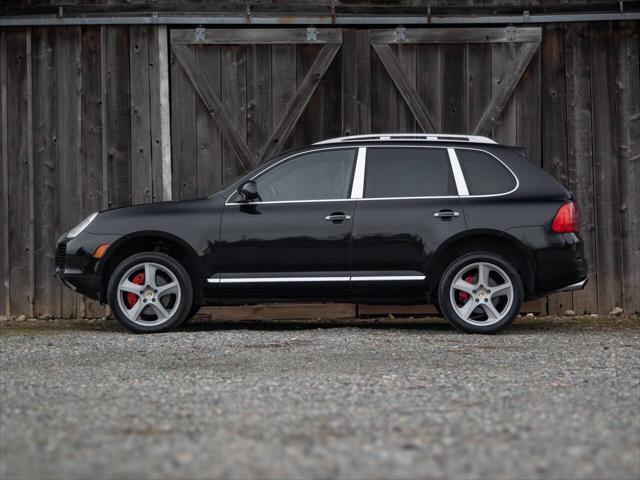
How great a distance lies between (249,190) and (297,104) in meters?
2.47

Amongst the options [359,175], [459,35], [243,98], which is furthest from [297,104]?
[359,175]

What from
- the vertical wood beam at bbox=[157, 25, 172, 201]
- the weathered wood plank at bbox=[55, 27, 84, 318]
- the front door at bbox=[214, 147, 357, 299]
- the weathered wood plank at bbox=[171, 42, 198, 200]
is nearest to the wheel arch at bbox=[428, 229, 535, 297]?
the front door at bbox=[214, 147, 357, 299]

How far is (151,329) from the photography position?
9.39 metres

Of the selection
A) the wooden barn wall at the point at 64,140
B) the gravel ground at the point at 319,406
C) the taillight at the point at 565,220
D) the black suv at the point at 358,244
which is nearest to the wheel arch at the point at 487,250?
the black suv at the point at 358,244

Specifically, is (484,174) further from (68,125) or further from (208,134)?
(68,125)

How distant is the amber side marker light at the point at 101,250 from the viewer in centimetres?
945

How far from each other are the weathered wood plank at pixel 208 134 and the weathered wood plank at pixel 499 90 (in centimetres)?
284

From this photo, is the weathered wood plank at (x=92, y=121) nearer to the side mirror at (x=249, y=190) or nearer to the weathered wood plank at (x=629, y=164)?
the side mirror at (x=249, y=190)

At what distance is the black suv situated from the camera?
9281mm

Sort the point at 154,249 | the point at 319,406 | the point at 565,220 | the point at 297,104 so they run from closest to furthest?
the point at 319,406 < the point at 565,220 < the point at 154,249 < the point at 297,104

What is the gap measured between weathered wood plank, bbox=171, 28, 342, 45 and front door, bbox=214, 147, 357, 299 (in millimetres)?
2715

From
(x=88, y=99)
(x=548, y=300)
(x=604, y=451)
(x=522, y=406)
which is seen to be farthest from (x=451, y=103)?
(x=604, y=451)

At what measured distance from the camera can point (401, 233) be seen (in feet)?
30.7

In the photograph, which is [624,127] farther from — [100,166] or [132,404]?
[132,404]
